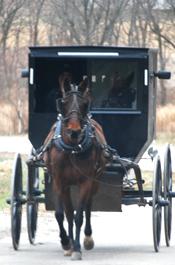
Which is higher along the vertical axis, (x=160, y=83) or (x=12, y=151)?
Result: (x=12, y=151)

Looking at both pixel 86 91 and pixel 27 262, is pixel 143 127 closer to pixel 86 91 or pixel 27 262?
pixel 86 91

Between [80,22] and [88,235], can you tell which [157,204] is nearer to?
[88,235]

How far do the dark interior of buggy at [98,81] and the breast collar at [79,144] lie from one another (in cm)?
164

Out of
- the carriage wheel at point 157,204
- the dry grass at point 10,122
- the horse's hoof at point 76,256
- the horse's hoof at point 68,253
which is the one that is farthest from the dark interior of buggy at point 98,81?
the dry grass at point 10,122

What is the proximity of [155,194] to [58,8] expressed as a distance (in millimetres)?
36265

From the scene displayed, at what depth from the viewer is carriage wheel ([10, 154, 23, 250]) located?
13416mm

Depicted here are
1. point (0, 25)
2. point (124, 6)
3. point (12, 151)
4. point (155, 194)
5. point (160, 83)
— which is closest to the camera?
point (155, 194)

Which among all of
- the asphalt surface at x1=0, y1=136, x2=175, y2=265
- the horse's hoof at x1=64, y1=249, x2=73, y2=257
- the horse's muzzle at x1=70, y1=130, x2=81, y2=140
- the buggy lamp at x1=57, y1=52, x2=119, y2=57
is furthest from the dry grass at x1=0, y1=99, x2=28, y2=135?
the horse's muzzle at x1=70, y1=130, x2=81, y2=140

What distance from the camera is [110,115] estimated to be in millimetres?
14297

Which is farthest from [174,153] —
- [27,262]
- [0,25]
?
[27,262]

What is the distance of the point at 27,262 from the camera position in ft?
40.2

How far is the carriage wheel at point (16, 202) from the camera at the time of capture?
44.0 feet

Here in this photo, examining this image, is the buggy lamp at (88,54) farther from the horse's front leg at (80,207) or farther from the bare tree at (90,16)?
the bare tree at (90,16)

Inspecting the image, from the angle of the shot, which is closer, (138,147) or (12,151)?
(138,147)
